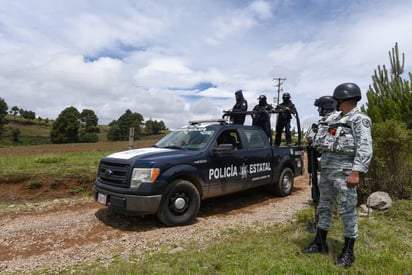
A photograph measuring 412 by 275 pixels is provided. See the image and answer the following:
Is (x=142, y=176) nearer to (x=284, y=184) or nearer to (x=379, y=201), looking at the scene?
(x=284, y=184)

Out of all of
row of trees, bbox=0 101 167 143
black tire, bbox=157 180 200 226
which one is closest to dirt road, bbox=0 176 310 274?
black tire, bbox=157 180 200 226

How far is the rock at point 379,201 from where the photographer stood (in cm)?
565

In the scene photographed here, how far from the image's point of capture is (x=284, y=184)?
7.53 meters

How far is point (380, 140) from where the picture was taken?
600 centimetres

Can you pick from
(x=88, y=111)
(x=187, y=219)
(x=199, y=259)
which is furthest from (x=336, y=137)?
(x=88, y=111)

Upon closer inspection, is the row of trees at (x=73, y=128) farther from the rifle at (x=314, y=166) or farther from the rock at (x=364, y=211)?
the rifle at (x=314, y=166)

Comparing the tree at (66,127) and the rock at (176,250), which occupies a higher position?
the tree at (66,127)

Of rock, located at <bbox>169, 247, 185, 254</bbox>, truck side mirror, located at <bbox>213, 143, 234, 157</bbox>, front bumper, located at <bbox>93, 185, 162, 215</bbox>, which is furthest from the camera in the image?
truck side mirror, located at <bbox>213, 143, 234, 157</bbox>

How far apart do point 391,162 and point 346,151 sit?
3.92 m

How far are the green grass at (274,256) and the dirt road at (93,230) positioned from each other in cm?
33

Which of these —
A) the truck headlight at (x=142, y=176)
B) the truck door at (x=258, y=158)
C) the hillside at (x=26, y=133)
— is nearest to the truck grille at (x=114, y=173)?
the truck headlight at (x=142, y=176)

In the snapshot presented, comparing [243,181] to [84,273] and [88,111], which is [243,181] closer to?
[84,273]

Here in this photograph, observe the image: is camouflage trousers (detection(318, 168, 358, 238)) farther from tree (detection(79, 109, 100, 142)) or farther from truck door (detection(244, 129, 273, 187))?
tree (detection(79, 109, 100, 142))

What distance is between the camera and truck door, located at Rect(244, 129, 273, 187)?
256 inches
